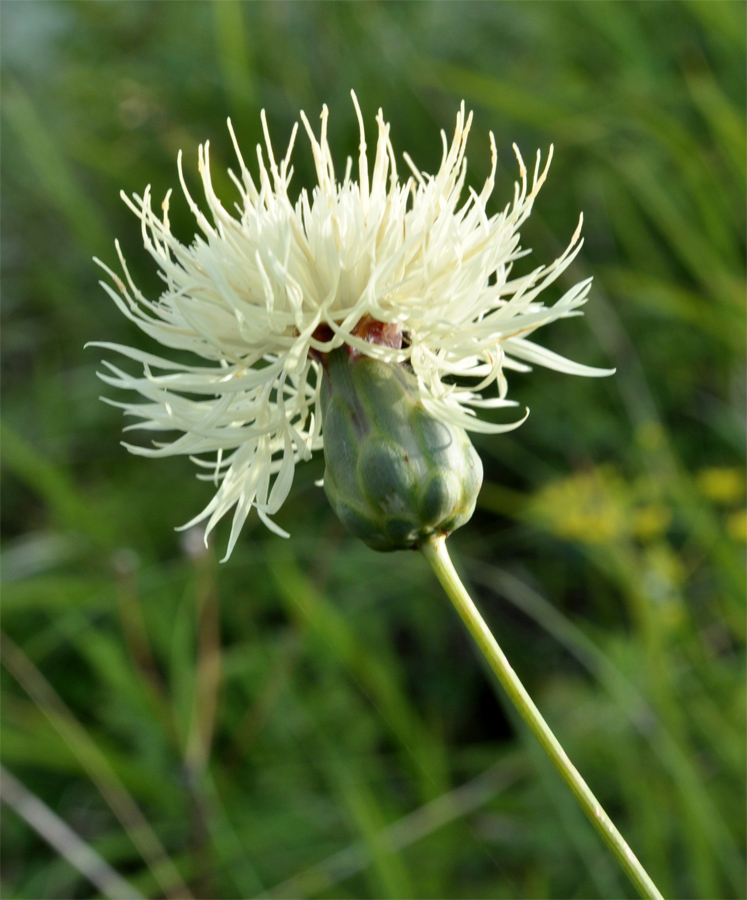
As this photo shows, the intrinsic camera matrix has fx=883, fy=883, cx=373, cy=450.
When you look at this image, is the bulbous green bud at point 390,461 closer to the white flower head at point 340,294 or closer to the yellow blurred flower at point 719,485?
the white flower head at point 340,294

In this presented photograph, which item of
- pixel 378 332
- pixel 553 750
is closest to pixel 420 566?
pixel 378 332

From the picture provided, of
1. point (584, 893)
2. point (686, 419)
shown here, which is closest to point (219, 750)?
point (584, 893)

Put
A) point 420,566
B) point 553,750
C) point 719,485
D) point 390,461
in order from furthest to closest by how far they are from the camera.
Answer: point 420,566 < point 719,485 < point 390,461 < point 553,750

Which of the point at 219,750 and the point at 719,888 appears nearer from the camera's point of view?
the point at 719,888

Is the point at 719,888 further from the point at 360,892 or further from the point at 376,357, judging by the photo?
the point at 376,357

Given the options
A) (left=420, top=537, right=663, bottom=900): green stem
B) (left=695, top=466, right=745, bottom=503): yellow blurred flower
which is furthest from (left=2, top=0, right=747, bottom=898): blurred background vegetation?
(left=420, top=537, right=663, bottom=900): green stem

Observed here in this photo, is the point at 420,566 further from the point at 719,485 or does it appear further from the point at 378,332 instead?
the point at 378,332

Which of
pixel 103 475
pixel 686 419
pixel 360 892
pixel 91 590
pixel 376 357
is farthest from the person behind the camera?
pixel 103 475
